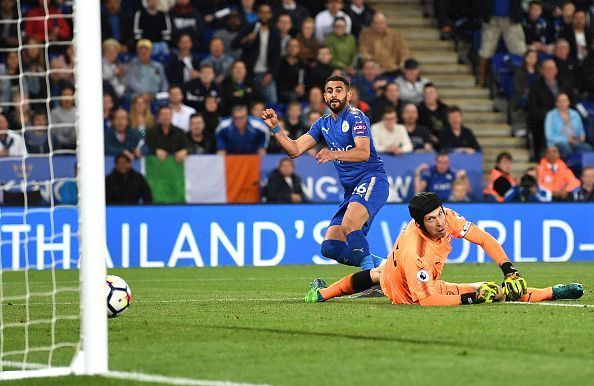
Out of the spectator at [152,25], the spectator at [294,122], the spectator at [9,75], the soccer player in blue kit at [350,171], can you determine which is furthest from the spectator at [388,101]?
the soccer player in blue kit at [350,171]

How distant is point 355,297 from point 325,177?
273 inches

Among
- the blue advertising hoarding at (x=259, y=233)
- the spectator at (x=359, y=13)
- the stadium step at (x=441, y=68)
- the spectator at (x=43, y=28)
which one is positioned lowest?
the blue advertising hoarding at (x=259, y=233)

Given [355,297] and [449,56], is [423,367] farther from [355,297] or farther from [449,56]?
[449,56]

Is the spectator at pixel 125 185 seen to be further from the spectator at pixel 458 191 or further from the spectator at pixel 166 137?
the spectator at pixel 458 191

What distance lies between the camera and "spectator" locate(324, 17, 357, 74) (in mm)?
20875

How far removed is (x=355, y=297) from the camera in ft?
37.6

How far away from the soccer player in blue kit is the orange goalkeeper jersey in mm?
1159

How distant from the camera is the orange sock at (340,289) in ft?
35.1

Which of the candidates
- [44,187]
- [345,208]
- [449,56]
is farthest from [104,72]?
[345,208]

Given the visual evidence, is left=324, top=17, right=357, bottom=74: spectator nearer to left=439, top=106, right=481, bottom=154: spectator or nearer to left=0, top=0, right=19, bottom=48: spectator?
left=439, top=106, right=481, bottom=154: spectator

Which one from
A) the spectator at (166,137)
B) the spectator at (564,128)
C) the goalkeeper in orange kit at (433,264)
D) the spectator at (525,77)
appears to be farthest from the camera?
the spectator at (525,77)

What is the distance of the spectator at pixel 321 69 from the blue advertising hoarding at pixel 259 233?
11.4ft

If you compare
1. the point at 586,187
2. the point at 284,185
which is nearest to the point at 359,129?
the point at 284,185

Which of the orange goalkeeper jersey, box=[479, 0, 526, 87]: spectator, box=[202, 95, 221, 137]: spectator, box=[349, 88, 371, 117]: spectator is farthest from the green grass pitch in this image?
box=[479, 0, 526, 87]: spectator
